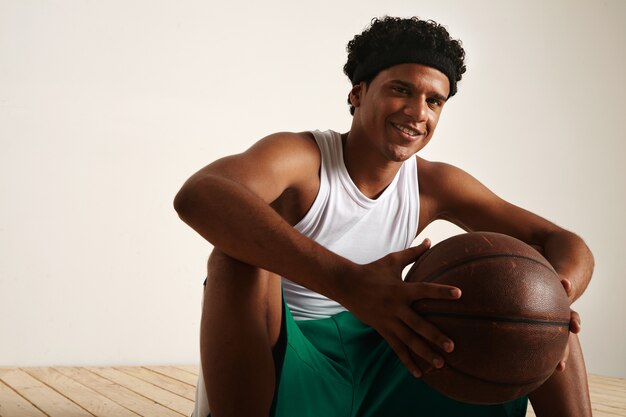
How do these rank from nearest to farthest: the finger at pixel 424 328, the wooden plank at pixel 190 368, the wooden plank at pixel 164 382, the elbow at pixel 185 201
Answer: the finger at pixel 424 328 < the elbow at pixel 185 201 < the wooden plank at pixel 164 382 < the wooden plank at pixel 190 368

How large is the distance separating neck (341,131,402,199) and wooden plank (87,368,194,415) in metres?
1.00

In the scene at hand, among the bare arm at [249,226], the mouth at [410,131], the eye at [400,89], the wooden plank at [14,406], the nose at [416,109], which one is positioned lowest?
the wooden plank at [14,406]

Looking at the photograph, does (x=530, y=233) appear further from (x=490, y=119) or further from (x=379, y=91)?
(x=490, y=119)

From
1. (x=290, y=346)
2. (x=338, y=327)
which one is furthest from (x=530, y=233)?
(x=290, y=346)

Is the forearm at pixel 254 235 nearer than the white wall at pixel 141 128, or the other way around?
the forearm at pixel 254 235

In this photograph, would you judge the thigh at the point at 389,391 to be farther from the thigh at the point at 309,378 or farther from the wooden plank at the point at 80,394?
the wooden plank at the point at 80,394

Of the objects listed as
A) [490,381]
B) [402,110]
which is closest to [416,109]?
[402,110]

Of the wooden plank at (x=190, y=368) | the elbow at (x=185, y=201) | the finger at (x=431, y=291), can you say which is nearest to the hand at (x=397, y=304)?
the finger at (x=431, y=291)

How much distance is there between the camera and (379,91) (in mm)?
1834

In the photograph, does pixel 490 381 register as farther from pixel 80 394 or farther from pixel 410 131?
pixel 80 394

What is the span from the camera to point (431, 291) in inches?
43.6

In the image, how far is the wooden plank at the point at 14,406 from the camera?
2156 millimetres

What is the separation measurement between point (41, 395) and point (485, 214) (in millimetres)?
1604

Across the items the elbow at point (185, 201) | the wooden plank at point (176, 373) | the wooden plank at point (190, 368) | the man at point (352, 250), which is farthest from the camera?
the wooden plank at point (190, 368)
